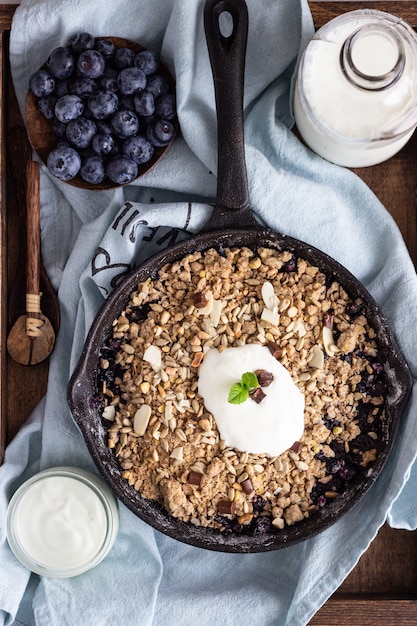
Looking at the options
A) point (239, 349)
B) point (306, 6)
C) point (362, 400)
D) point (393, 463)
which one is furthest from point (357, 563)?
point (306, 6)

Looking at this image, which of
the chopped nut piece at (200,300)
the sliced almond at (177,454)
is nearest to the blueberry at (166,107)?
the chopped nut piece at (200,300)

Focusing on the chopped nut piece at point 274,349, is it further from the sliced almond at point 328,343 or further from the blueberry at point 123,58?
the blueberry at point 123,58

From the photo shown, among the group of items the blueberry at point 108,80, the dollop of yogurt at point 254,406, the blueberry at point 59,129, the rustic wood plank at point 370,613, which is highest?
the blueberry at point 108,80

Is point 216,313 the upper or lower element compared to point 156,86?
lower

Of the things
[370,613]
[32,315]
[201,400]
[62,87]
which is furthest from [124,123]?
[370,613]

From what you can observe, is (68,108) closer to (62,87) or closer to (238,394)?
(62,87)

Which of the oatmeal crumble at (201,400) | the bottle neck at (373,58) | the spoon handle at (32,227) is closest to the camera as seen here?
the bottle neck at (373,58)
